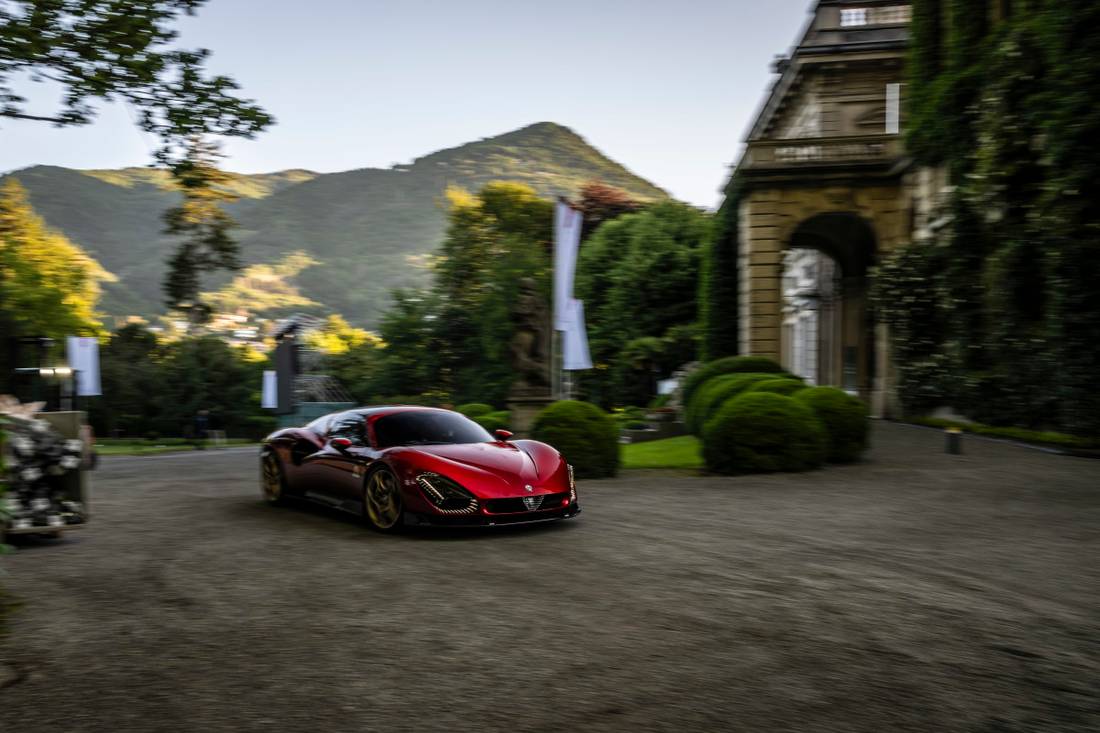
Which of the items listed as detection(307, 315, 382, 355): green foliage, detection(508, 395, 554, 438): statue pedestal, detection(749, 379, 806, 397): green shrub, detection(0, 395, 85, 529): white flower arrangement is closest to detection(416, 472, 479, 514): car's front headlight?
detection(0, 395, 85, 529): white flower arrangement

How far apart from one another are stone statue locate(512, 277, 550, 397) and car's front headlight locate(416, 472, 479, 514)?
11.8m

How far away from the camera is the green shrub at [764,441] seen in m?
13.9

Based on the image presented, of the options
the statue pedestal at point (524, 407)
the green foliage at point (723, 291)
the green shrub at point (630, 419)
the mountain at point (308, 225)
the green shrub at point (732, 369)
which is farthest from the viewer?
the mountain at point (308, 225)

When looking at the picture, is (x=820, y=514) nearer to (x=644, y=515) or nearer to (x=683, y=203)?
(x=644, y=515)

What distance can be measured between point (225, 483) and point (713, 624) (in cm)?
1259

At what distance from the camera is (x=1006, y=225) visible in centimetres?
1844

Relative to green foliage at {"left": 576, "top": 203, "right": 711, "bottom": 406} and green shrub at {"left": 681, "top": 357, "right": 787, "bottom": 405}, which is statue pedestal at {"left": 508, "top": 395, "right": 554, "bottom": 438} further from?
green foliage at {"left": 576, "top": 203, "right": 711, "bottom": 406}

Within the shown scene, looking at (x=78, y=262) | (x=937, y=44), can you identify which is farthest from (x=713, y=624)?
(x=78, y=262)

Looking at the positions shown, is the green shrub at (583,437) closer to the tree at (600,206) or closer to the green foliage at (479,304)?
the green foliage at (479,304)

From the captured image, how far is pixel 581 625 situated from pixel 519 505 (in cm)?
338

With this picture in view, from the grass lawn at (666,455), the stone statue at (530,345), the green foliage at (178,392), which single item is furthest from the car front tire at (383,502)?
the green foliage at (178,392)

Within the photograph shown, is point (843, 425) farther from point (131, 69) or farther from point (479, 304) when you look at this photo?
point (479, 304)

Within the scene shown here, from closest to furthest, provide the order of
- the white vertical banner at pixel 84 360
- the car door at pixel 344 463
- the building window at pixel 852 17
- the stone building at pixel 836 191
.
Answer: the car door at pixel 344 463 < the stone building at pixel 836 191 < the building window at pixel 852 17 < the white vertical banner at pixel 84 360

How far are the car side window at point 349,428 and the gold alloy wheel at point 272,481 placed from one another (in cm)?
115
